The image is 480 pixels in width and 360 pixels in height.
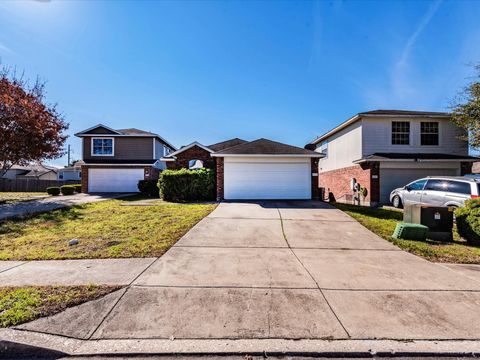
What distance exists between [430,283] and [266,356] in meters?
3.33

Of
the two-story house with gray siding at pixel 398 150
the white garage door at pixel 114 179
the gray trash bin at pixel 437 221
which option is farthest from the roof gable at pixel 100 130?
the gray trash bin at pixel 437 221

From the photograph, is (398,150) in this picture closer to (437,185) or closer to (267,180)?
(437,185)

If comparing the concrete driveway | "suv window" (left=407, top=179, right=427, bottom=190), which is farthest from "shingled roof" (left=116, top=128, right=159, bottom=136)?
the concrete driveway

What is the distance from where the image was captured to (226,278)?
14.4 ft

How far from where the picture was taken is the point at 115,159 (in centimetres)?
2344

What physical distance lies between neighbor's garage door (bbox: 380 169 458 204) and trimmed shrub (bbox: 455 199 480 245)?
330 inches

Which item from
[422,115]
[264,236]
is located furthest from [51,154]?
[422,115]

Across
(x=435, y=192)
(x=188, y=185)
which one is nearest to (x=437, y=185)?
(x=435, y=192)

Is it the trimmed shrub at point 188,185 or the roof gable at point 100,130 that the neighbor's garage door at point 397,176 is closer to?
the trimmed shrub at point 188,185

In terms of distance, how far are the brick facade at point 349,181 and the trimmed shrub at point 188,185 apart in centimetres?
920

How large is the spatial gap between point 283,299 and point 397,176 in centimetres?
1496

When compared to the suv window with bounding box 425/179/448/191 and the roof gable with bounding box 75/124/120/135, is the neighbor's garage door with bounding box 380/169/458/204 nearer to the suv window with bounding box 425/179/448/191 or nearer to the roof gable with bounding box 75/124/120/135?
the suv window with bounding box 425/179/448/191

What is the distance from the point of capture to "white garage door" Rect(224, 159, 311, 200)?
14570 mm

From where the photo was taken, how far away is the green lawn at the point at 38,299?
126 inches
